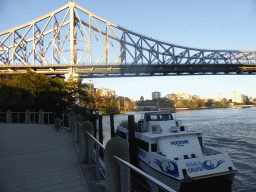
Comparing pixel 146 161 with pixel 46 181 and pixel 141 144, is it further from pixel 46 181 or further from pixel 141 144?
pixel 46 181

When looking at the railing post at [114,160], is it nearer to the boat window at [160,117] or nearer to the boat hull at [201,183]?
the boat hull at [201,183]

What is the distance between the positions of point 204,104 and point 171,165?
11846 cm

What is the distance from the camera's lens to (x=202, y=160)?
8.86 m

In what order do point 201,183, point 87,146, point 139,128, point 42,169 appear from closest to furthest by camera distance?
1. point 42,169
2. point 87,146
3. point 201,183
4. point 139,128

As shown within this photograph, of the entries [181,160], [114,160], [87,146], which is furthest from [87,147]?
[181,160]

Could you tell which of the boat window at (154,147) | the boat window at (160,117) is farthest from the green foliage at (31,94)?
the boat window at (154,147)

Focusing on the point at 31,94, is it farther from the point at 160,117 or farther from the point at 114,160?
the point at 114,160

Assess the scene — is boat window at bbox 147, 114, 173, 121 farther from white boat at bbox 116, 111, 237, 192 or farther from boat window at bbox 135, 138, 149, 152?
boat window at bbox 135, 138, 149, 152

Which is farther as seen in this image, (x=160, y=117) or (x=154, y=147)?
(x=160, y=117)

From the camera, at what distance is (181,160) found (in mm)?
8578

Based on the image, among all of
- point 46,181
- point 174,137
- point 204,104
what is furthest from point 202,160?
point 204,104

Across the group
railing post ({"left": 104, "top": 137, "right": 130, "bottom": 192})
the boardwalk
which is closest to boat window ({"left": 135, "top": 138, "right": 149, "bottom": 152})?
the boardwalk

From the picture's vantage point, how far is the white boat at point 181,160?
8602 mm

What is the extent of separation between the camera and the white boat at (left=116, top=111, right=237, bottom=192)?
860 centimetres
